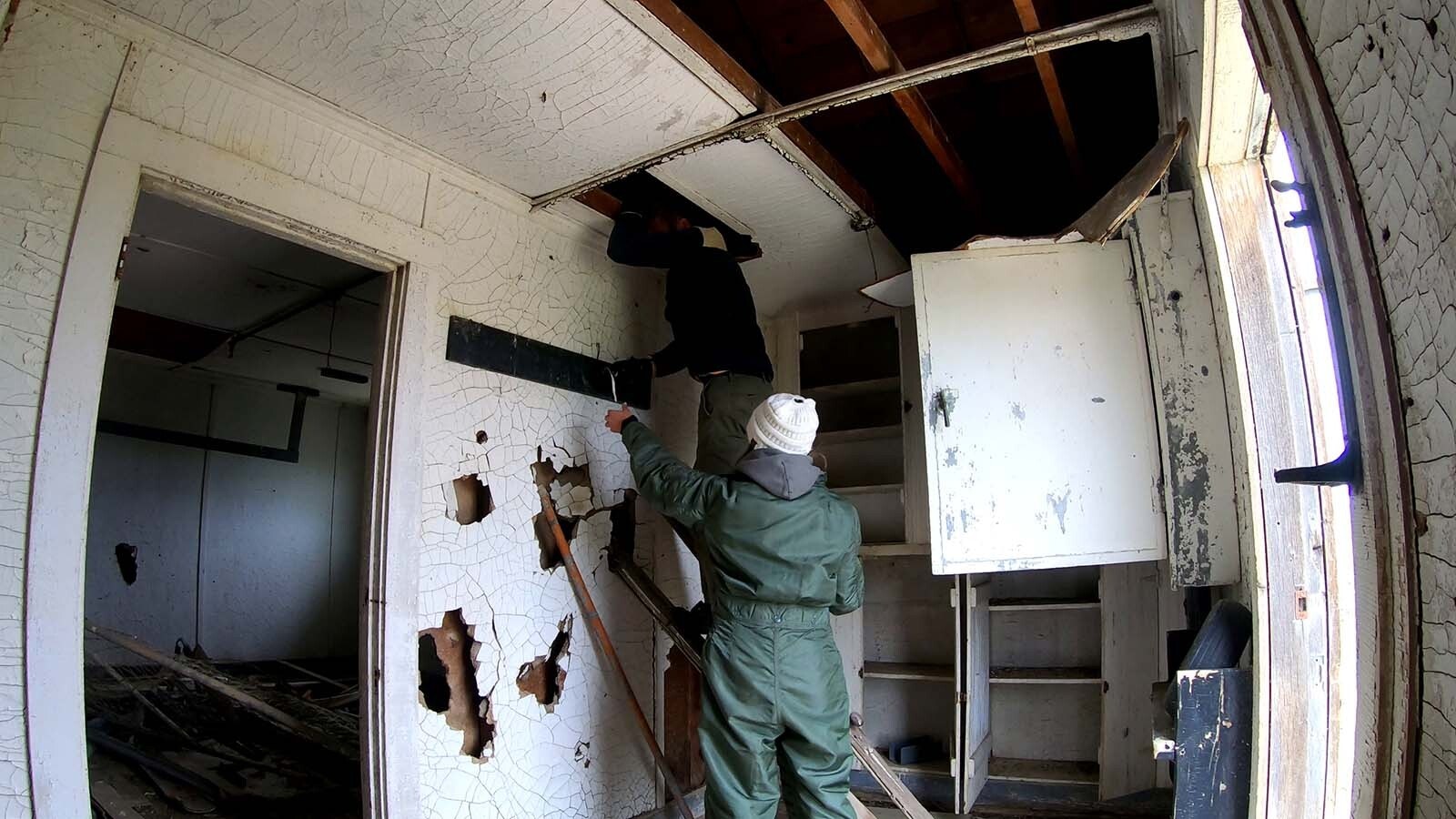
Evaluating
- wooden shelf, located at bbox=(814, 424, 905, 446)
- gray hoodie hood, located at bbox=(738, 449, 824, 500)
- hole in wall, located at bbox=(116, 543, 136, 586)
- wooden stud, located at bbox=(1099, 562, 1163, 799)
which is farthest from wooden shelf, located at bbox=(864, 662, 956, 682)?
hole in wall, located at bbox=(116, 543, 136, 586)

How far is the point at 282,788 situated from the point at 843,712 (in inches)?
91.5

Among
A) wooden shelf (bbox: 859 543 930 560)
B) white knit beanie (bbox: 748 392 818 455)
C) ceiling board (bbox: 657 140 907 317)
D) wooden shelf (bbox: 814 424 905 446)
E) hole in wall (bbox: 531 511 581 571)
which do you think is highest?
ceiling board (bbox: 657 140 907 317)

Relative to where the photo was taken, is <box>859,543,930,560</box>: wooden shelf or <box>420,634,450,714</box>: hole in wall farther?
<box>859,543,930,560</box>: wooden shelf

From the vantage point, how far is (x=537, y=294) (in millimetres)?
2777

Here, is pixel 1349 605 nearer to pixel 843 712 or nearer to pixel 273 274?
pixel 843 712

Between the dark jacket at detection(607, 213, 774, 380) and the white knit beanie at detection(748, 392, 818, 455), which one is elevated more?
the dark jacket at detection(607, 213, 774, 380)

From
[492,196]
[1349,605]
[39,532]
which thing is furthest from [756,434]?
[39,532]

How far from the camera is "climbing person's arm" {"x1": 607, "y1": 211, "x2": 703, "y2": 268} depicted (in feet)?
9.05

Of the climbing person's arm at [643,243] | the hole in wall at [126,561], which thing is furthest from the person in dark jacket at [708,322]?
the hole in wall at [126,561]

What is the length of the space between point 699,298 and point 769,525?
38.1 inches

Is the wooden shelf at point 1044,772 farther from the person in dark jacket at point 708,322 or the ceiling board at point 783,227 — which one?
the ceiling board at point 783,227

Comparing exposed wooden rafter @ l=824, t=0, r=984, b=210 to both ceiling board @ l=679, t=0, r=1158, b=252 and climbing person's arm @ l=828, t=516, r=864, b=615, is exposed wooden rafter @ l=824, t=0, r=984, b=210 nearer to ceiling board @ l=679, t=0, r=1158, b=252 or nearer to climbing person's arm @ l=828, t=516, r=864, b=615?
ceiling board @ l=679, t=0, r=1158, b=252

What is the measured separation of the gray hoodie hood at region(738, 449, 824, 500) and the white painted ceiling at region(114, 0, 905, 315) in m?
0.96

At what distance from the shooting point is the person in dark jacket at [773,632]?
2.24 metres
